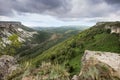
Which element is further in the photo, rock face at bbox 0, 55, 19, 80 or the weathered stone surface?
rock face at bbox 0, 55, 19, 80

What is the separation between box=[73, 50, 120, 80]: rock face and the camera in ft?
65.6

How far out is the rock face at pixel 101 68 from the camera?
20.0 metres

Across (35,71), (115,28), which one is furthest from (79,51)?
(35,71)

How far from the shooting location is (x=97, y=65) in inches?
818

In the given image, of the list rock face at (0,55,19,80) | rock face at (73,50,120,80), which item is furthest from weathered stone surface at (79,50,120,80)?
rock face at (0,55,19,80)

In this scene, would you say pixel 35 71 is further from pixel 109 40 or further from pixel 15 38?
pixel 109 40

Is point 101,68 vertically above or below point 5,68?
above

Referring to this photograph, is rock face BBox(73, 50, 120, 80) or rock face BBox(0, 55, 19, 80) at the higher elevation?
rock face BBox(73, 50, 120, 80)

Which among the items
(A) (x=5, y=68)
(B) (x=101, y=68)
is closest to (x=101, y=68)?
(B) (x=101, y=68)

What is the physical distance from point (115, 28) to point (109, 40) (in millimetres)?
23989

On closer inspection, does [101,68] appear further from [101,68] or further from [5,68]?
[5,68]

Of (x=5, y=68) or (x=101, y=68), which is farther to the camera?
(x=5, y=68)

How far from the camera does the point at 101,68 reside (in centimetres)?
2052

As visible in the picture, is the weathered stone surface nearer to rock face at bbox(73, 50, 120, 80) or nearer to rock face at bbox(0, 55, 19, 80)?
rock face at bbox(73, 50, 120, 80)
